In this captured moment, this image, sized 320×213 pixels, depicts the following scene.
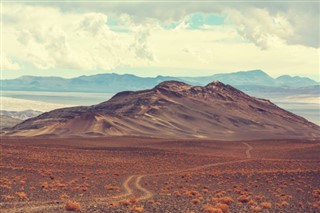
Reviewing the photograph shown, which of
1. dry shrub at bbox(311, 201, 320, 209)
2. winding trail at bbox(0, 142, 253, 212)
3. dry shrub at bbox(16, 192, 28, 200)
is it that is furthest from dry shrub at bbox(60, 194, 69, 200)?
dry shrub at bbox(311, 201, 320, 209)

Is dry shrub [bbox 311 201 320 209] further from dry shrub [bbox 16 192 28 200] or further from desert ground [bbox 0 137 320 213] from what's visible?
dry shrub [bbox 16 192 28 200]

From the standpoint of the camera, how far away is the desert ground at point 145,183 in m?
29.8

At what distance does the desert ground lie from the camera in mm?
29844

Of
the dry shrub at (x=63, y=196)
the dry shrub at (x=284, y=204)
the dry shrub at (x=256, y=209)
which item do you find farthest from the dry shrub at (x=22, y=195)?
the dry shrub at (x=284, y=204)

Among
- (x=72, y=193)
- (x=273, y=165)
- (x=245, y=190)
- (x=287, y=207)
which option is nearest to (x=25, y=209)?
(x=72, y=193)

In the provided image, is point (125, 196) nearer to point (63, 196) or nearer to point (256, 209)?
point (63, 196)

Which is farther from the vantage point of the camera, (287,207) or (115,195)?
(115,195)

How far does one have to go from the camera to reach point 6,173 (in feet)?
150

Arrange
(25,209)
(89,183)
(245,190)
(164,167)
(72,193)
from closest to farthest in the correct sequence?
(25,209), (72,193), (245,190), (89,183), (164,167)

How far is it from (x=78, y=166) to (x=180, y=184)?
16.9 m

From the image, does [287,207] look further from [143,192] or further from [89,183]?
[89,183]

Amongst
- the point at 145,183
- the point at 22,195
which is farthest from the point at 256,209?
the point at 145,183

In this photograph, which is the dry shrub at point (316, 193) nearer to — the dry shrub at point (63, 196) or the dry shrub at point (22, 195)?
the dry shrub at point (63, 196)

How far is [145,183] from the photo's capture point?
146ft
